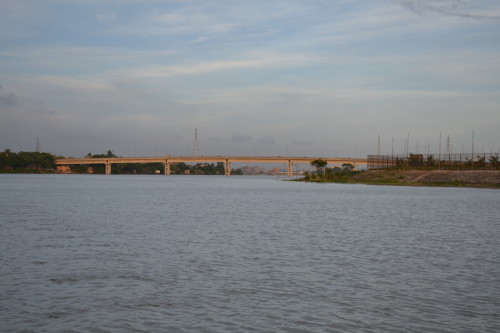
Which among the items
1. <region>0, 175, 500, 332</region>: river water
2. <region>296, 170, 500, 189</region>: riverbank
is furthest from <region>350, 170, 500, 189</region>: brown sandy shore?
<region>0, 175, 500, 332</region>: river water

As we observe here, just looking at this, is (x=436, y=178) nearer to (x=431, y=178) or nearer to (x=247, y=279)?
(x=431, y=178)

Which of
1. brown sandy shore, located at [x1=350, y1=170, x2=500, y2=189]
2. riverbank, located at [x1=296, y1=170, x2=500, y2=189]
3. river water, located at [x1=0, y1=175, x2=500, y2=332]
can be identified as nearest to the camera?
river water, located at [x1=0, y1=175, x2=500, y2=332]

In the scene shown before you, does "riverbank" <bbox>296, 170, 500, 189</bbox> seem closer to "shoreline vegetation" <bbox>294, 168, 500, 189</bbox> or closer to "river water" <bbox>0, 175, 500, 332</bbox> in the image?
"shoreline vegetation" <bbox>294, 168, 500, 189</bbox>

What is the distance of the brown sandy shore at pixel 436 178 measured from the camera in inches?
4441

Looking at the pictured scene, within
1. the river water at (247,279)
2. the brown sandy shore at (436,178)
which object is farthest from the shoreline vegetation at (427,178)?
the river water at (247,279)

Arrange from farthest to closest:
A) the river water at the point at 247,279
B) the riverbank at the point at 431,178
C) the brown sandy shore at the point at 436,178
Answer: the riverbank at the point at 431,178 → the brown sandy shore at the point at 436,178 → the river water at the point at 247,279

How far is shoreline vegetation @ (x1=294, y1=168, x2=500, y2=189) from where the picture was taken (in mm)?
113188

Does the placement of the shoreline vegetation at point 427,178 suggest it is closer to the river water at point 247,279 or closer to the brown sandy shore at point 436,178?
the brown sandy shore at point 436,178

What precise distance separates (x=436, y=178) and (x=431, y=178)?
1.27 m

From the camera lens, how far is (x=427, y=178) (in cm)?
12444

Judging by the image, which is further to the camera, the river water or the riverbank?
the riverbank

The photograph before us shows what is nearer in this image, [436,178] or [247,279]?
[247,279]

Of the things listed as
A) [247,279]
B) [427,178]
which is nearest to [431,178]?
[427,178]

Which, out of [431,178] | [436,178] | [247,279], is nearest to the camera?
[247,279]
